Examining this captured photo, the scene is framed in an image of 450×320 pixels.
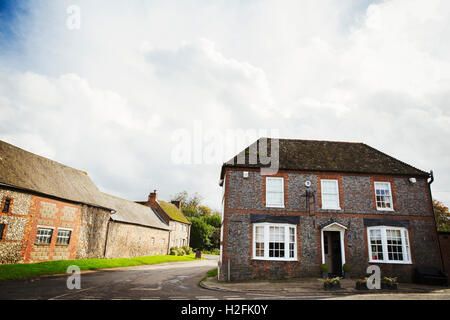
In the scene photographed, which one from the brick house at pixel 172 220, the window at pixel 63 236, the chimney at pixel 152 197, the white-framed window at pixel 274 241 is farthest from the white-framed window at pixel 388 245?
→ the chimney at pixel 152 197

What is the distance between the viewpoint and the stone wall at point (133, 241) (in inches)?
1107

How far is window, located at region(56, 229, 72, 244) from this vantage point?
22041mm

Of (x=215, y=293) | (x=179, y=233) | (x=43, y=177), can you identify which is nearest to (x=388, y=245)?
(x=215, y=293)

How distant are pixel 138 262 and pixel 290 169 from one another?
18470mm

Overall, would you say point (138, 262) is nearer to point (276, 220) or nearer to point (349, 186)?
point (276, 220)

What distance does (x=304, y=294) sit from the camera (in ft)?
36.4

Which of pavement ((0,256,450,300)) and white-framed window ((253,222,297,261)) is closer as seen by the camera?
pavement ((0,256,450,300))

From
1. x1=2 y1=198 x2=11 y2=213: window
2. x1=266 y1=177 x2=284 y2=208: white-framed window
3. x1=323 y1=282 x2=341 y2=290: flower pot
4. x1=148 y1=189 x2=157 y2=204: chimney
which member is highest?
x1=148 y1=189 x2=157 y2=204: chimney

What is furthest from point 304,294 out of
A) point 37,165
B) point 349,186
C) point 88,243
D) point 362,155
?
point 37,165

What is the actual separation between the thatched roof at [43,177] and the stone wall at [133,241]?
135 inches

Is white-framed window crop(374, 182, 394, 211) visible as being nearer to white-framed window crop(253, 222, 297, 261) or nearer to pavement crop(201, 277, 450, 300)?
pavement crop(201, 277, 450, 300)

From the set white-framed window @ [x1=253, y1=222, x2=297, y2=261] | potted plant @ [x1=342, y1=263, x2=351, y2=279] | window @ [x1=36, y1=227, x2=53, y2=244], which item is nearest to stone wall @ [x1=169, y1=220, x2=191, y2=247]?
window @ [x1=36, y1=227, x2=53, y2=244]

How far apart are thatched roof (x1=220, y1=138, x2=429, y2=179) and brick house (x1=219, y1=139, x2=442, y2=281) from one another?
8 centimetres

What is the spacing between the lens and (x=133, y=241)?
31828 mm
